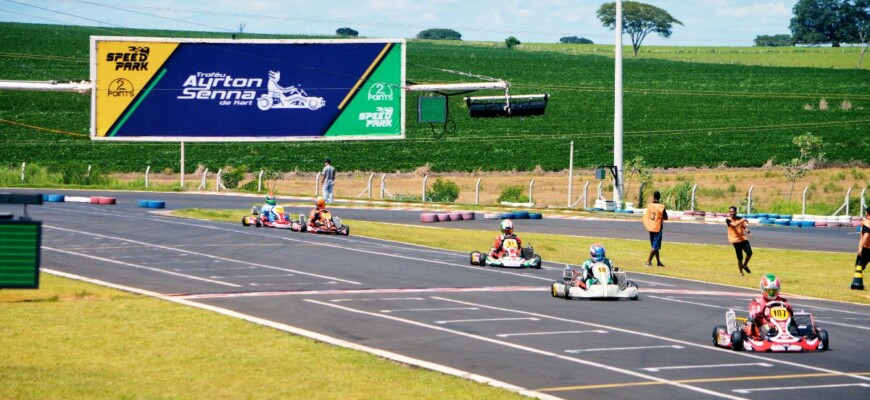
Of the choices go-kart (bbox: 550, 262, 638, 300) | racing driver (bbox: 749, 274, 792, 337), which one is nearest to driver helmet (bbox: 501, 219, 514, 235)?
go-kart (bbox: 550, 262, 638, 300)

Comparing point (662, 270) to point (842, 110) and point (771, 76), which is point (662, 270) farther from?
point (771, 76)

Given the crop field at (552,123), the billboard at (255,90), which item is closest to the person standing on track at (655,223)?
the billboard at (255,90)

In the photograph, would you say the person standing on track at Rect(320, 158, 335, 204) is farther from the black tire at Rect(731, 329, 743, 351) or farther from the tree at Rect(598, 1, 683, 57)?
the tree at Rect(598, 1, 683, 57)

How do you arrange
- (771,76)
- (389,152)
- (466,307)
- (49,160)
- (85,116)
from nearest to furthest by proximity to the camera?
1. (466,307)
2. (49,160)
3. (389,152)
4. (85,116)
5. (771,76)

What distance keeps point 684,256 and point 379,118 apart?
1058 inches

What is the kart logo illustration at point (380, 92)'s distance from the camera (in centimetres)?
6056

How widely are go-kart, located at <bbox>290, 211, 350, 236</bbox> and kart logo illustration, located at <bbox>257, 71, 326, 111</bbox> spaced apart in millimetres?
23364

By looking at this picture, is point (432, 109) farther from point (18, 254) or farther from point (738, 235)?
point (18, 254)

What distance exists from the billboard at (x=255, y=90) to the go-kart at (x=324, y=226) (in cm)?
2301

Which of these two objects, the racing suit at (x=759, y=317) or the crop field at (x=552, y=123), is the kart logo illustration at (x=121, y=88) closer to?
the crop field at (x=552, y=123)

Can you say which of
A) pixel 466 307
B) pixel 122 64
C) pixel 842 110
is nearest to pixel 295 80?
pixel 122 64

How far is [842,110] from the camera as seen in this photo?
4242 inches

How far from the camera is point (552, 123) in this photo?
105688 mm

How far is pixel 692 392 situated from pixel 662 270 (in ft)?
55.1
